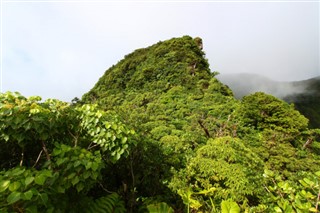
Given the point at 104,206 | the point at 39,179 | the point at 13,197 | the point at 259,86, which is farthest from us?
the point at 259,86

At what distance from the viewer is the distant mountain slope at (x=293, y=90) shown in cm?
4572

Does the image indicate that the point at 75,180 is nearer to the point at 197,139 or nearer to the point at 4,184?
the point at 4,184

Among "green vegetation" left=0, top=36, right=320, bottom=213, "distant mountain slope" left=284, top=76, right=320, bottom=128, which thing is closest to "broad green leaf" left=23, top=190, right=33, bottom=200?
"green vegetation" left=0, top=36, right=320, bottom=213

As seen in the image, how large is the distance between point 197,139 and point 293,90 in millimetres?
59057

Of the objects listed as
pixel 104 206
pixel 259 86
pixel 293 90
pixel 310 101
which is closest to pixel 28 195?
pixel 104 206

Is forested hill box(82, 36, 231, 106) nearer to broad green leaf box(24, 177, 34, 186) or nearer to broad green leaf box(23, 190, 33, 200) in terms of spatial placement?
broad green leaf box(24, 177, 34, 186)

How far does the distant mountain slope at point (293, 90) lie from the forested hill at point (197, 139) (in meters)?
Answer: 34.6

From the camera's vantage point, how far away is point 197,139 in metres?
8.18

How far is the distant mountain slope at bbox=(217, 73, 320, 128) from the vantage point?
45.7 m

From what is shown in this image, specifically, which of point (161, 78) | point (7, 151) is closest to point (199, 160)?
point (7, 151)

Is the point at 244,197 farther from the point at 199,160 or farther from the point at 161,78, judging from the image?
the point at 161,78

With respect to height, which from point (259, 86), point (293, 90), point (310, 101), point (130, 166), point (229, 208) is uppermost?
point (229, 208)

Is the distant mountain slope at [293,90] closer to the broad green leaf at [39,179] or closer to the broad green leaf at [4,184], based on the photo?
the broad green leaf at [39,179]

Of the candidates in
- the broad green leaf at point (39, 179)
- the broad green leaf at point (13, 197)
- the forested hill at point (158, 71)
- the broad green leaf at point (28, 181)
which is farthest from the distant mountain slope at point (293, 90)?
the broad green leaf at point (13, 197)
